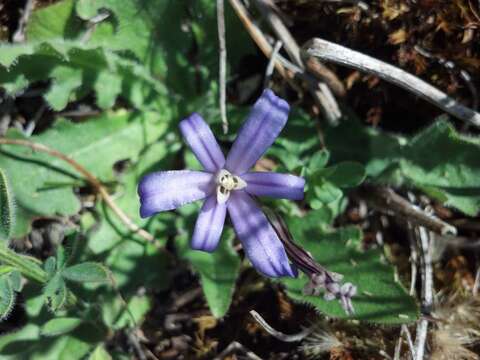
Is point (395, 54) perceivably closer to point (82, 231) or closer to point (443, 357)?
point (443, 357)

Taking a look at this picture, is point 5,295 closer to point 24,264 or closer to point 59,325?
point 24,264

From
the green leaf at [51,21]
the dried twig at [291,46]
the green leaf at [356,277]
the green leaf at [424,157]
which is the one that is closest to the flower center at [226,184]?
the green leaf at [356,277]

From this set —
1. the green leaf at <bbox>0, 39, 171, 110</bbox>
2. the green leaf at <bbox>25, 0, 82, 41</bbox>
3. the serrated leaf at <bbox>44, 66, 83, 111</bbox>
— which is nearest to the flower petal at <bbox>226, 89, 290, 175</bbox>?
the green leaf at <bbox>0, 39, 171, 110</bbox>

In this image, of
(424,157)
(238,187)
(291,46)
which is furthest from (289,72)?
(238,187)

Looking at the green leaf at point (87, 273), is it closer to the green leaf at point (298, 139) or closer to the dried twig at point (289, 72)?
the green leaf at point (298, 139)

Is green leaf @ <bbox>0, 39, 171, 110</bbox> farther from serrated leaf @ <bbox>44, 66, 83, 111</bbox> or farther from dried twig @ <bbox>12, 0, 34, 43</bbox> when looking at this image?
dried twig @ <bbox>12, 0, 34, 43</bbox>
